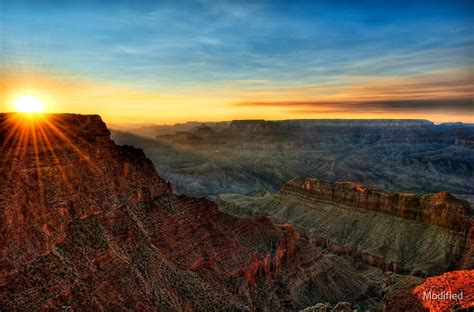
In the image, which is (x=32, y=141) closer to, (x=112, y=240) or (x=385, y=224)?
(x=112, y=240)

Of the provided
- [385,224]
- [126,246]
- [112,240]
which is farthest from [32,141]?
[385,224]

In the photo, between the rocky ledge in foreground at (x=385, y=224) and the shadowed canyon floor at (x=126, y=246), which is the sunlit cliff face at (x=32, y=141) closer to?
the shadowed canyon floor at (x=126, y=246)

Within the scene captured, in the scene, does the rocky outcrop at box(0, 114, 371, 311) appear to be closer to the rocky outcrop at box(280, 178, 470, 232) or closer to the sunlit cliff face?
the sunlit cliff face

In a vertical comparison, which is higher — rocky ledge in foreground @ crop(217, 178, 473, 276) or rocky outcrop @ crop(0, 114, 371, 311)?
rocky outcrop @ crop(0, 114, 371, 311)

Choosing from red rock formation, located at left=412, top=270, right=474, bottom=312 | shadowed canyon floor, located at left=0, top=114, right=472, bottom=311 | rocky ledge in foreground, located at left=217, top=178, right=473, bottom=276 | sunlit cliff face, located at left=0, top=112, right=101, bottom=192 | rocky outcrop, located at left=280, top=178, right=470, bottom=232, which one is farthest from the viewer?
rocky outcrop, located at left=280, top=178, right=470, bottom=232

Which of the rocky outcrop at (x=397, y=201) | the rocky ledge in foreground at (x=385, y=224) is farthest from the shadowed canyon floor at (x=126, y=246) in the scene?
the rocky outcrop at (x=397, y=201)

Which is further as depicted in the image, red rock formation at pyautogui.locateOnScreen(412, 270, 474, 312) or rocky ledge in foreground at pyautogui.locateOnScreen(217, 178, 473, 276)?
rocky ledge in foreground at pyautogui.locateOnScreen(217, 178, 473, 276)

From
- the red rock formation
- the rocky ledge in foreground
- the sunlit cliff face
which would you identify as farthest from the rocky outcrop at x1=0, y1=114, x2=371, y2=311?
the rocky ledge in foreground
